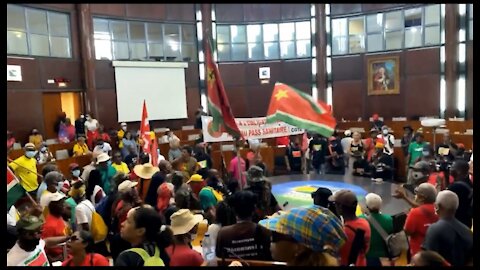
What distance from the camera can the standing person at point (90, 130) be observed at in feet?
39.3

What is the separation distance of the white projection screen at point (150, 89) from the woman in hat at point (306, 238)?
13.9m

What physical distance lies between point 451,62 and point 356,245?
13.8 metres

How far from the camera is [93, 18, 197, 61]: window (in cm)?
1538

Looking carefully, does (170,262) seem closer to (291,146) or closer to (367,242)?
(367,242)

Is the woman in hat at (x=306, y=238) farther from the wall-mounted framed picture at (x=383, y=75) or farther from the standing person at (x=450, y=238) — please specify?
the wall-mounted framed picture at (x=383, y=75)

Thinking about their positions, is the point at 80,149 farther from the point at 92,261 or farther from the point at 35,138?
the point at 92,261

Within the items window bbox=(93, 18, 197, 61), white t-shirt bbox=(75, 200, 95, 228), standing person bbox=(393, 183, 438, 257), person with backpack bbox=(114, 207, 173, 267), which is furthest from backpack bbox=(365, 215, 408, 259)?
window bbox=(93, 18, 197, 61)

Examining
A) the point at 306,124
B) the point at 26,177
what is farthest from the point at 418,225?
the point at 26,177

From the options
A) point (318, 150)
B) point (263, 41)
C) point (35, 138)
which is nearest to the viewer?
point (318, 150)

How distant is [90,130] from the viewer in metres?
12.7

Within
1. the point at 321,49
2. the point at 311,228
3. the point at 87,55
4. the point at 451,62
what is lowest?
the point at 311,228

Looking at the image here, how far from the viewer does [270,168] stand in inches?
468

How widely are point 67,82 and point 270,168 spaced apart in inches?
289

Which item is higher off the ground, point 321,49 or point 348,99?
point 321,49
